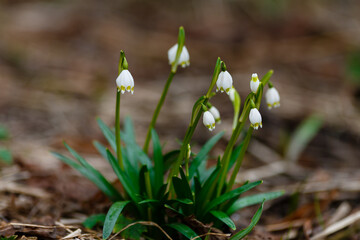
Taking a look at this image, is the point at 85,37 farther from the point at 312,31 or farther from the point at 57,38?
the point at 312,31

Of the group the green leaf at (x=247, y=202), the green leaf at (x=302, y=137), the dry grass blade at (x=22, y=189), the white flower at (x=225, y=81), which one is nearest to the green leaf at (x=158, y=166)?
the green leaf at (x=247, y=202)

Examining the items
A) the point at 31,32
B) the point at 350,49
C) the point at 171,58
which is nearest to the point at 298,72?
the point at 350,49

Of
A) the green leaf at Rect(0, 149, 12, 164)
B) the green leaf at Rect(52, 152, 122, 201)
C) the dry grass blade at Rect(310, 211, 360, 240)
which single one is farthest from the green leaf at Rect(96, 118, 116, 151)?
the dry grass blade at Rect(310, 211, 360, 240)

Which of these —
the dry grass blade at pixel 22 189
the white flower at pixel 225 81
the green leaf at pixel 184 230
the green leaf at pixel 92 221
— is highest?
the white flower at pixel 225 81

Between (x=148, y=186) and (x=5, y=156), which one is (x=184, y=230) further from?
(x=5, y=156)

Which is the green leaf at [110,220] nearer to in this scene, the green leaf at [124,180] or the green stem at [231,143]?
the green leaf at [124,180]
